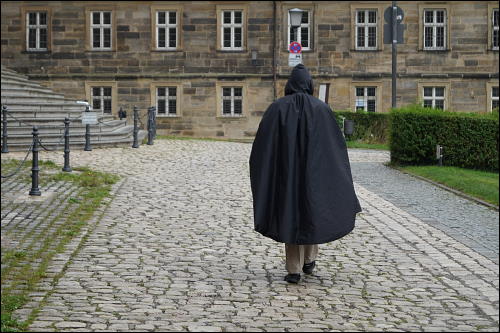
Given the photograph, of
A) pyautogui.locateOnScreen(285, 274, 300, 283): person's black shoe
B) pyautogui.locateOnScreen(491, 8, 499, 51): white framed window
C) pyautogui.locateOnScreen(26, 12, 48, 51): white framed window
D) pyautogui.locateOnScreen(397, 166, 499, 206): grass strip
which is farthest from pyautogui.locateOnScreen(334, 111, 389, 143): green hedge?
pyautogui.locateOnScreen(285, 274, 300, 283): person's black shoe

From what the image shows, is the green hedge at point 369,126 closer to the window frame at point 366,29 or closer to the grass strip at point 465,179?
the window frame at point 366,29

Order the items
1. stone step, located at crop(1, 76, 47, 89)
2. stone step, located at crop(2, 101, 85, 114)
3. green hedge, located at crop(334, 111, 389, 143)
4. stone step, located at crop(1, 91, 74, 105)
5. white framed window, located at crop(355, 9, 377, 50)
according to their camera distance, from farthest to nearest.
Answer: white framed window, located at crop(355, 9, 377, 50)
green hedge, located at crop(334, 111, 389, 143)
stone step, located at crop(1, 76, 47, 89)
stone step, located at crop(1, 91, 74, 105)
stone step, located at crop(2, 101, 85, 114)

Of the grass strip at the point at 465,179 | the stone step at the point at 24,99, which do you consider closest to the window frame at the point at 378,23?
the stone step at the point at 24,99

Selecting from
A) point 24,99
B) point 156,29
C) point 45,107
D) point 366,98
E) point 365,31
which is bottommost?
point 45,107

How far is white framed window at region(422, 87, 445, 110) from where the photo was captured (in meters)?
34.3

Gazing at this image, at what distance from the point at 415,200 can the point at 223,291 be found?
7.04m

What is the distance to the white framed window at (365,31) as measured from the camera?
34188 mm

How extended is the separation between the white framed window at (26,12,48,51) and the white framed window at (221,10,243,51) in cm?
698

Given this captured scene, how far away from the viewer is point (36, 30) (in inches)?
1373

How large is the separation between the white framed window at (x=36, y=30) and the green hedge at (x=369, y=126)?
12761 mm

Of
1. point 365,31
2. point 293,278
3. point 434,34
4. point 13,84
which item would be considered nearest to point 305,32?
point 365,31

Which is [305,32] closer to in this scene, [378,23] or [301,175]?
[378,23]

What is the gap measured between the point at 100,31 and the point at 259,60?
6321 millimetres

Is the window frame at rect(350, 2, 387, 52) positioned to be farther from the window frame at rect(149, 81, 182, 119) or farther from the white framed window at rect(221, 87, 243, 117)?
the window frame at rect(149, 81, 182, 119)
